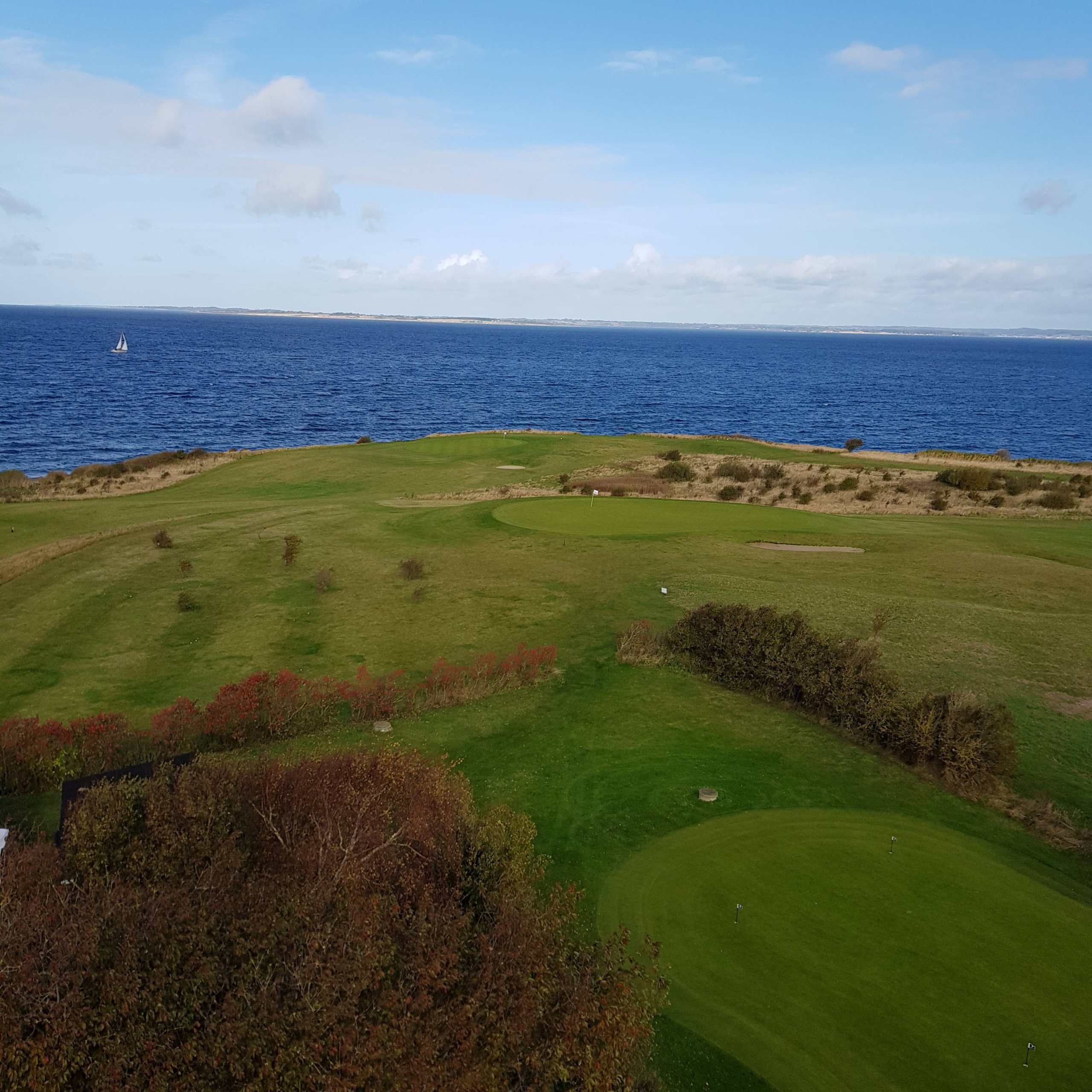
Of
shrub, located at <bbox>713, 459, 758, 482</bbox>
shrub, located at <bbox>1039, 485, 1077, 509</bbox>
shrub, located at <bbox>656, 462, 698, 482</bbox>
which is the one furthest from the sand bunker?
shrub, located at <bbox>1039, 485, 1077, 509</bbox>

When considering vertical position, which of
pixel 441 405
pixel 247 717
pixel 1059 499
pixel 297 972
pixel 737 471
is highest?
pixel 297 972

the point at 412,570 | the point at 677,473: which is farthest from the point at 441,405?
the point at 412,570

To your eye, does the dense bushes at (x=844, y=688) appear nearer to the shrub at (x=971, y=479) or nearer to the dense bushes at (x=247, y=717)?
the dense bushes at (x=247, y=717)

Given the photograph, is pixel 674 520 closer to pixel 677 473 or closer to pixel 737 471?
pixel 677 473

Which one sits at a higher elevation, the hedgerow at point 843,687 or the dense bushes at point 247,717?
the hedgerow at point 843,687

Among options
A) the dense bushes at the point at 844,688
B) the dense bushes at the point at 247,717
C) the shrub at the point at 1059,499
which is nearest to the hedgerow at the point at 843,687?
the dense bushes at the point at 844,688

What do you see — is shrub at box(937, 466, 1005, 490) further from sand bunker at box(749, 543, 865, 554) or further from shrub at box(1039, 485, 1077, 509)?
sand bunker at box(749, 543, 865, 554)

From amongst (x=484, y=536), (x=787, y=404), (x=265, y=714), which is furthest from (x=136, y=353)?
Answer: (x=265, y=714)
